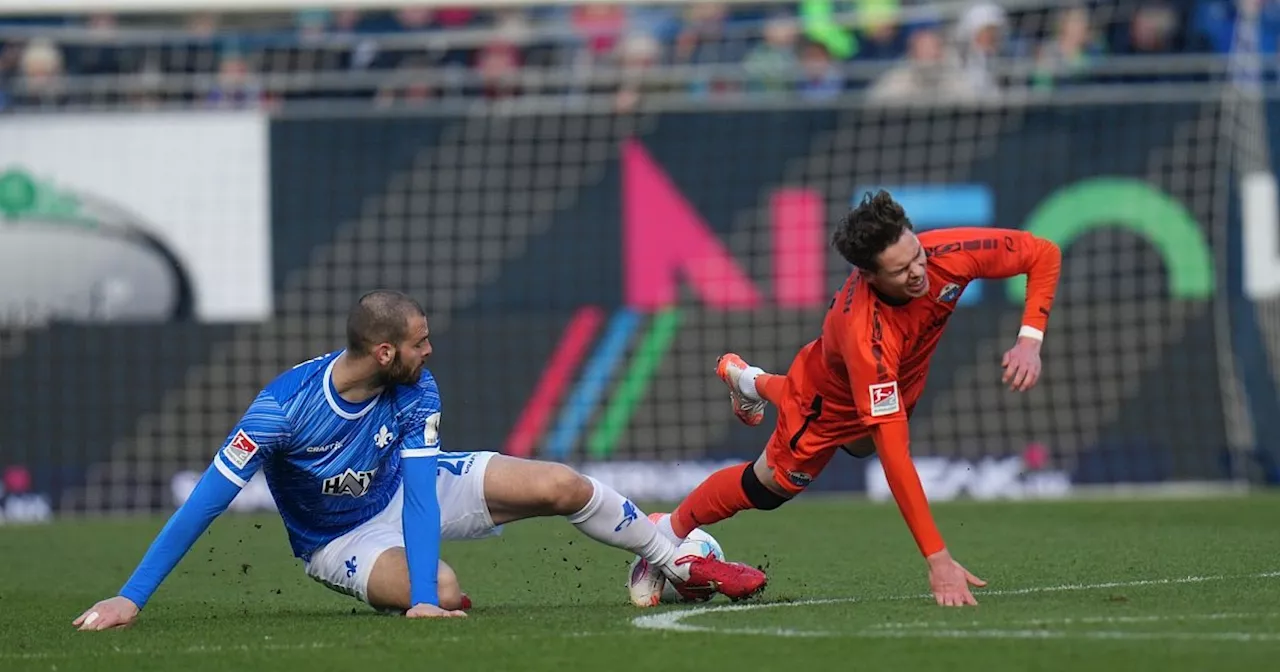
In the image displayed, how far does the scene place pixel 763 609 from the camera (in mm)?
7242

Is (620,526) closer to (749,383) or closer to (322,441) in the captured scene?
(322,441)

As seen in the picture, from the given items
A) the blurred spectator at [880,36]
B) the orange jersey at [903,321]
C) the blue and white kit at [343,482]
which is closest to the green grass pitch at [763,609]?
the blue and white kit at [343,482]

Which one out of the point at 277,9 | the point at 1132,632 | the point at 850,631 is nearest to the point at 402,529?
the point at 850,631

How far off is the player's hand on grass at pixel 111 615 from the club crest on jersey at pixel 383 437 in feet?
3.49

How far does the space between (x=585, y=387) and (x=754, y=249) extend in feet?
5.62

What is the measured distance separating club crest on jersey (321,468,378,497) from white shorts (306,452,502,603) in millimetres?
141

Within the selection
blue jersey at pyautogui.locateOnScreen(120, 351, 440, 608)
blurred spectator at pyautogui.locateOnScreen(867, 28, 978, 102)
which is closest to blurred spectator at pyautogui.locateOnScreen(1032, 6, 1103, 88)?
blurred spectator at pyautogui.locateOnScreen(867, 28, 978, 102)

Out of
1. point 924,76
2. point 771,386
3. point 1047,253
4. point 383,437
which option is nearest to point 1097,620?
point 1047,253

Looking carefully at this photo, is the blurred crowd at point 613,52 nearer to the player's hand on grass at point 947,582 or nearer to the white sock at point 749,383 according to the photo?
the white sock at point 749,383

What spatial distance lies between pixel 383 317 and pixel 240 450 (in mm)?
704

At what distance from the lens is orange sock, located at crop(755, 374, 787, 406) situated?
838 cm

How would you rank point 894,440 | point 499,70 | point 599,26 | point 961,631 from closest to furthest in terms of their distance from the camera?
point 961,631, point 894,440, point 499,70, point 599,26

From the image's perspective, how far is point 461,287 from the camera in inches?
632

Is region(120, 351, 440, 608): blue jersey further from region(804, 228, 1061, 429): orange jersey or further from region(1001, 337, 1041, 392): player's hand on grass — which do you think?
region(1001, 337, 1041, 392): player's hand on grass
